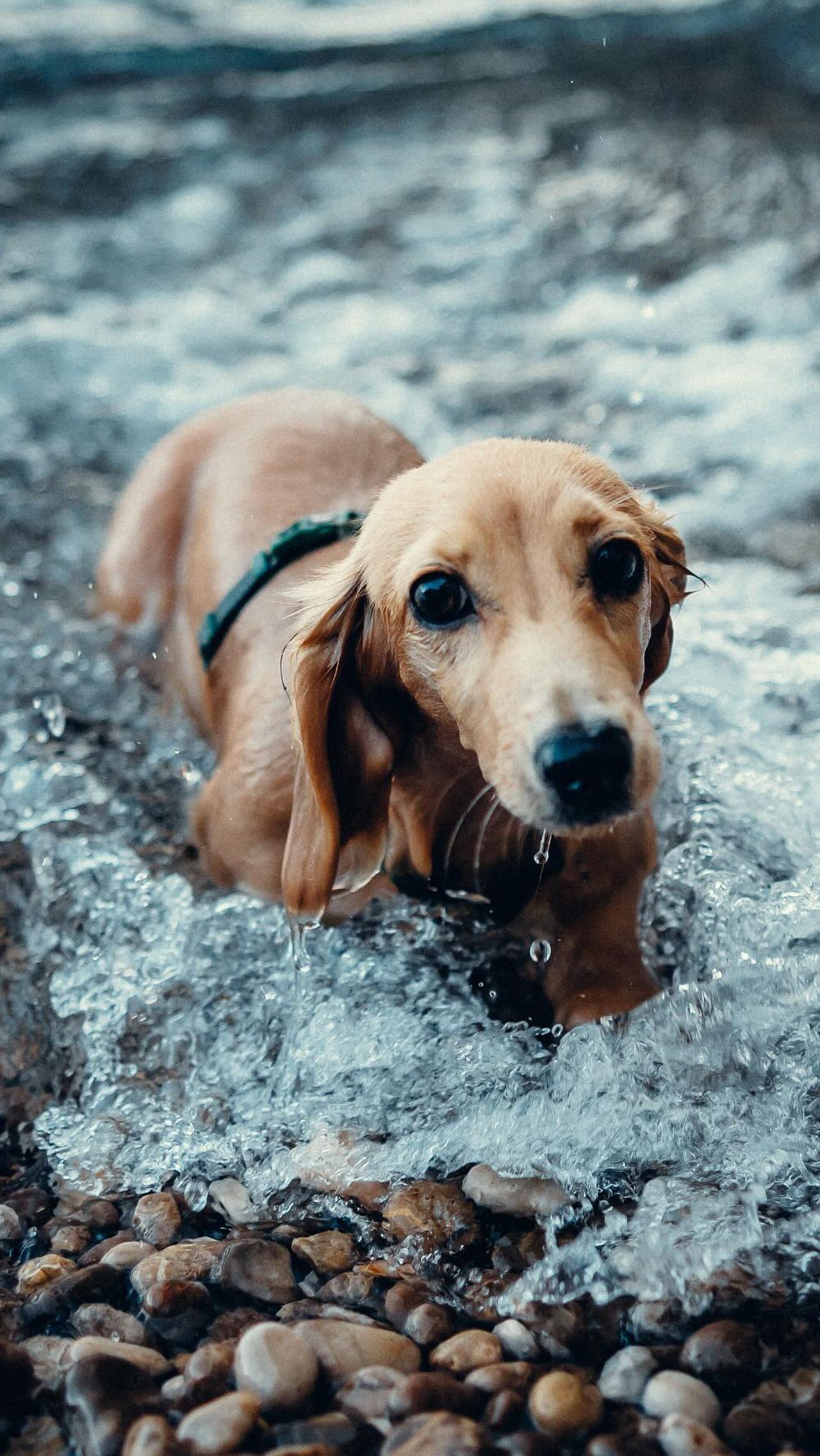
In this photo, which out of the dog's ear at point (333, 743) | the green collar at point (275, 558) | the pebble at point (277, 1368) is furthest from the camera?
the green collar at point (275, 558)

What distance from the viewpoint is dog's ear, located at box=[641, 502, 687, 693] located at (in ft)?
7.39

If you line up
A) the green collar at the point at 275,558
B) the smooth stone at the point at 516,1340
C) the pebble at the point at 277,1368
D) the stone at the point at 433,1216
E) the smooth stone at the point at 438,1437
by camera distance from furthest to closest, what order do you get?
the green collar at the point at 275,558, the stone at the point at 433,1216, the smooth stone at the point at 516,1340, the pebble at the point at 277,1368, the smooth stone at the point at 438,1437

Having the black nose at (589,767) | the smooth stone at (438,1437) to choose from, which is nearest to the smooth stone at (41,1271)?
the smooth stone at (438,1437)

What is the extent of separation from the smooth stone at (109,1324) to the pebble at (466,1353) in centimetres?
42

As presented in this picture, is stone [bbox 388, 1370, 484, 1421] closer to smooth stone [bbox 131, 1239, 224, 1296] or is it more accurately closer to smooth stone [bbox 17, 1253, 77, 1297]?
smooth stone [bbox 131, 1239, 224, 1296]

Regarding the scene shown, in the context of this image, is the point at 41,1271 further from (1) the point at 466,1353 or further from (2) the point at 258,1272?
(1) the point at 466,1353

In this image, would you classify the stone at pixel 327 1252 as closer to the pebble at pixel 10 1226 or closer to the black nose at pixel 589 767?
the pebble at pixel 10 1226

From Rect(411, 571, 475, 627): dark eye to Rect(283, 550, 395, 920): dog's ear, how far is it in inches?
7.0

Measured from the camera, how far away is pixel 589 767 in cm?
173

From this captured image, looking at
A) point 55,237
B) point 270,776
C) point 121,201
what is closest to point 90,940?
point 270,776

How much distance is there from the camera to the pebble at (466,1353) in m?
1.77

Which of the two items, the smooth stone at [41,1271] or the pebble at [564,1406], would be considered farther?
the smooth stone at [41,1271]

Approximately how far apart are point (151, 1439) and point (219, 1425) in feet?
0.28

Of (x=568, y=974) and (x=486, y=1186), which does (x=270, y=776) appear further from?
(x=486, y=1186)
